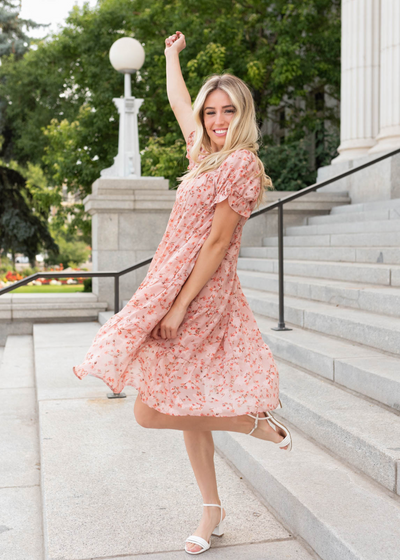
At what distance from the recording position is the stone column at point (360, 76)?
32.8 ft

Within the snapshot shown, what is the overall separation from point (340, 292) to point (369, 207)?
3250 mm

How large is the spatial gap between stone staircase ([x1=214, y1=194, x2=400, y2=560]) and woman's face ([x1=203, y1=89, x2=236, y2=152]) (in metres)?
1.60

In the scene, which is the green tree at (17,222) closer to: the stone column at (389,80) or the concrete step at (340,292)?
the stone column at (389,80)

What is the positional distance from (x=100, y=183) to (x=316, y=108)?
10783mm

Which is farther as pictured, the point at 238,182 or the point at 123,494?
the point at 123,494

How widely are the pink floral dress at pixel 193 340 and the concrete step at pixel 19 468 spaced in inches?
45.3

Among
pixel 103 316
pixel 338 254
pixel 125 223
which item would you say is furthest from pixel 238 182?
pixel 125 223

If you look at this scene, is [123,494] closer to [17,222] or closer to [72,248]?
[17,222]

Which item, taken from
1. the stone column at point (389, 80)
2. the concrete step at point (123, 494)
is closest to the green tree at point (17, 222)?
the stone column at point (389, 80)

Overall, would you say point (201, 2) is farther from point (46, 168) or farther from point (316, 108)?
point (46, 168)

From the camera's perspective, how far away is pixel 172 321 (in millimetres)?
2367

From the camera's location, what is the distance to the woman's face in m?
2.50

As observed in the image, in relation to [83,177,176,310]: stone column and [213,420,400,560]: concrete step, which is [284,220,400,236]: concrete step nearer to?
[83,177,176,310]: stone column

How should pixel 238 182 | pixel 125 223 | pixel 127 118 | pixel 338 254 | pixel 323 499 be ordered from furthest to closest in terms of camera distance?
pixel 127 118 → pixel 125 223 → pixel 338 254 → pixel 323 499 → pixel 238 182
